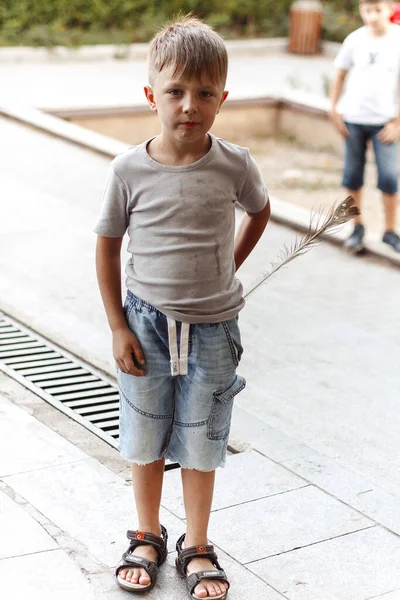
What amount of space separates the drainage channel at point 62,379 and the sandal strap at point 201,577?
1070 mm

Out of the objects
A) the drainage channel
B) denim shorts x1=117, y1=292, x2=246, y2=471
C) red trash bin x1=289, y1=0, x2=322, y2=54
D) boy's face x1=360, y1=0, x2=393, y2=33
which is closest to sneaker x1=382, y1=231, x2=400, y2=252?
boy's face x1=360, y1=0, x2=393, y2=33

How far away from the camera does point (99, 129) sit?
38.1 ft

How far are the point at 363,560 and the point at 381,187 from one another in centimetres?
421

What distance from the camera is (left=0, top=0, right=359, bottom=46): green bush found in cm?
1719

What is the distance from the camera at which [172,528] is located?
3537 millimetres

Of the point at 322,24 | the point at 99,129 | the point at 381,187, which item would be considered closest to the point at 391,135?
the point at 381,187

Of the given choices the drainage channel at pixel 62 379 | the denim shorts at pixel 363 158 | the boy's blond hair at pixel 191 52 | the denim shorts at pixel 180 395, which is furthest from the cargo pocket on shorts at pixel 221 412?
the denim shorts at pixel 363 158

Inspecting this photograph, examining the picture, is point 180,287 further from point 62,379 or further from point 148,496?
point 62,379

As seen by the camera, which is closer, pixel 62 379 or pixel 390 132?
pixel 62 379

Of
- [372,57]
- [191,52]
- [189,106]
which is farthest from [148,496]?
[372,57]

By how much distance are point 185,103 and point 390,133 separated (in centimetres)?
433

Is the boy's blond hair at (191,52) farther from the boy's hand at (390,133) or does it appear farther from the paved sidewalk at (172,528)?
the boy's hand at (390,133)

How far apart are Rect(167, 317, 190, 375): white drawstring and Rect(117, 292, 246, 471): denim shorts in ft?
0.04

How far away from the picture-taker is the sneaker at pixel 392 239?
714cm
